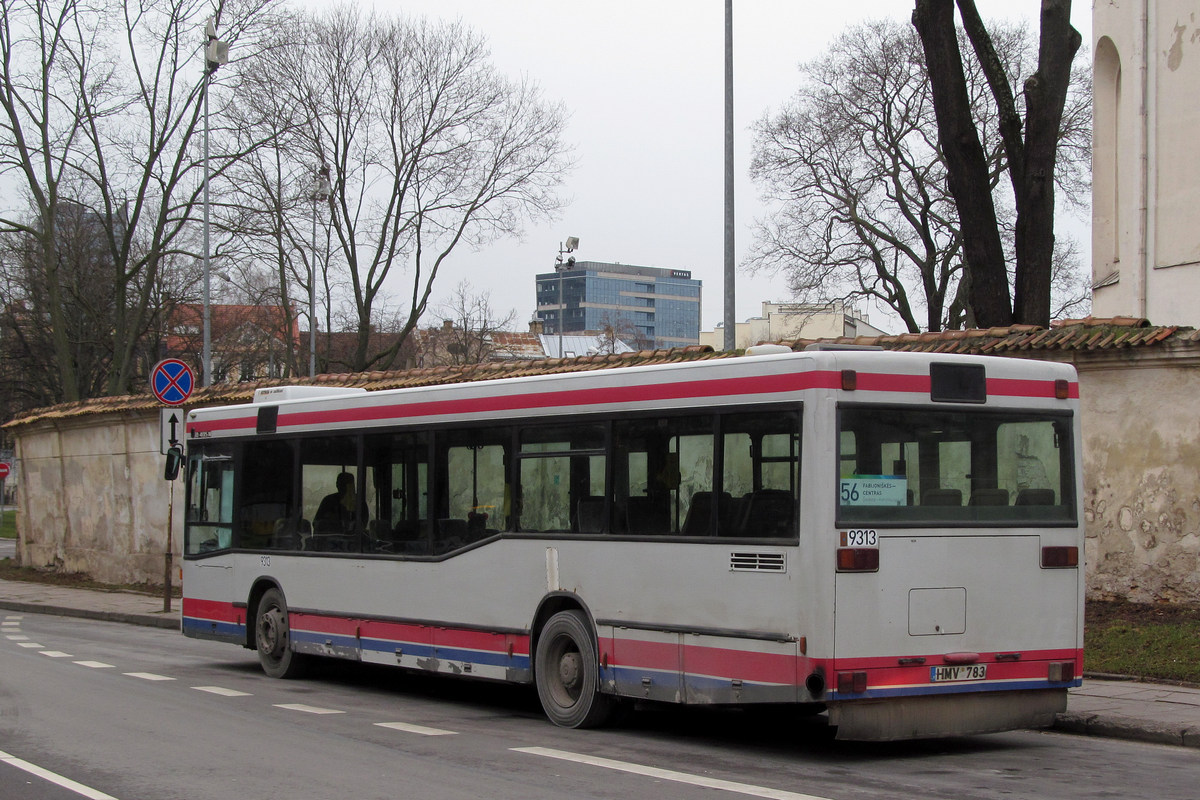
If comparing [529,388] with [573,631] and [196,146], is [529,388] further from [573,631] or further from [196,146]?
[196,146]

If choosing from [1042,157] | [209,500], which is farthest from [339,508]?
[1042,157]

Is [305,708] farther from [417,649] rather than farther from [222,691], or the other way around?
[222,691]

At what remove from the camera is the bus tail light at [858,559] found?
8.38 metres

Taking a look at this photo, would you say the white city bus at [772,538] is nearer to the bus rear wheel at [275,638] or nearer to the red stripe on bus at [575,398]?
the red stripe on bus at [575,398]

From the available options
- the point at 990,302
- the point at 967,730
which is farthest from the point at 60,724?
the point at 990,302

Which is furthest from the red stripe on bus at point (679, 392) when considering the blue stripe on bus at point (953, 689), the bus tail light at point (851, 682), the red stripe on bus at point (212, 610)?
the red stripe on bus at point (212, 610)

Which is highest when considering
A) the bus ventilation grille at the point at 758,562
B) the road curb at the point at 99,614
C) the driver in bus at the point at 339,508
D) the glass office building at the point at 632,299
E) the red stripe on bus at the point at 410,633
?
the glass office building at the point at 632,299

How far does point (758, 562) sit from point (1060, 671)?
225 centimetres

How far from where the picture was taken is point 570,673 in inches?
408

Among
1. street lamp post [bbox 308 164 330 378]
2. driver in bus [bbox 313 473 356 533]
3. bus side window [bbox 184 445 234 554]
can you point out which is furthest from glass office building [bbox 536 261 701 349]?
driver in bus [bbox 313 473 356 533]

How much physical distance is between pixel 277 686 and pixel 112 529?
58.6 feet

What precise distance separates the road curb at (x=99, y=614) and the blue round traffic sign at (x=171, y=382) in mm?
3485

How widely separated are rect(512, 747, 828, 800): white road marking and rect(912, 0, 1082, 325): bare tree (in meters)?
8.71

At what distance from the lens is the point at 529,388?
35.6 feet
